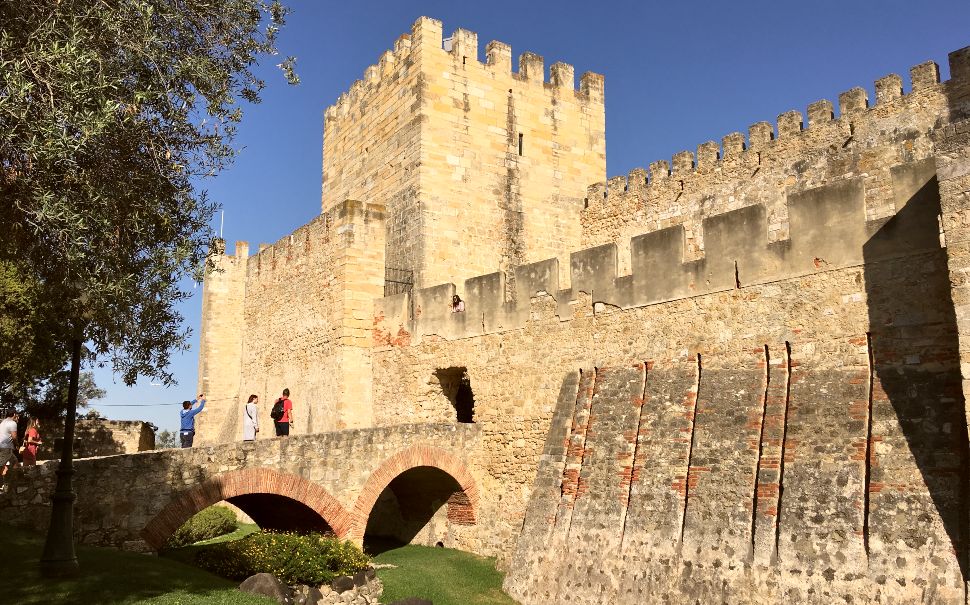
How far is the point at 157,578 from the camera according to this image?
912 centimetres

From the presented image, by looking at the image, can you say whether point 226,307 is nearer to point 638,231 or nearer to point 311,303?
point 311,303

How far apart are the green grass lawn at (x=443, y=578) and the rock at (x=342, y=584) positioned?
54 cm

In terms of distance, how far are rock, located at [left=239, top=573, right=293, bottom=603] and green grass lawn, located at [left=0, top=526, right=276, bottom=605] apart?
8.0 inches

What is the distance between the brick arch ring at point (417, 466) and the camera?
42.4ft

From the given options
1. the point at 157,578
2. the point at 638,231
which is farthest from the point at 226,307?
the point at 157,578

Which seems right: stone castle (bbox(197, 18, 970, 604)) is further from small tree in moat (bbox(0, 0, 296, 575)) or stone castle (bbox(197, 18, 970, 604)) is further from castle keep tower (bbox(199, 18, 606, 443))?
small tree in moat (bbox(0, 0, 296, 575))

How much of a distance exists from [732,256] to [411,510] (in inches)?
335

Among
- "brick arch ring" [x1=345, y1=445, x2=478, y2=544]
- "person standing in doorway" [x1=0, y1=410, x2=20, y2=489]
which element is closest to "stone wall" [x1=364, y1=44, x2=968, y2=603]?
"brick arch ring" [x1=345, y1=445, x2=478, y2=544]

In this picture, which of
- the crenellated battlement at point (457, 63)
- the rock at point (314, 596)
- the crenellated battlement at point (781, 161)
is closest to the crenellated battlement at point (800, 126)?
the crenellated battlement at point (781, 161)

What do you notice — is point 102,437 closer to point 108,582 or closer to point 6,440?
point 6,440

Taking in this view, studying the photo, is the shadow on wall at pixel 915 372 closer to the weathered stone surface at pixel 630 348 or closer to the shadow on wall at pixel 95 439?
the weathered stone surface at pixel 630 348

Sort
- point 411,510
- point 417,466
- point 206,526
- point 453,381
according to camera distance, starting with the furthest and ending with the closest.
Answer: point 206,526 → point 453,381 → point 411,510 → point 417,466

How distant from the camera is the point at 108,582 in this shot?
8.41 m

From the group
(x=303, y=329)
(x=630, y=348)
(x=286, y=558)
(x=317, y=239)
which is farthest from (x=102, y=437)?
(x=630, y=348)
